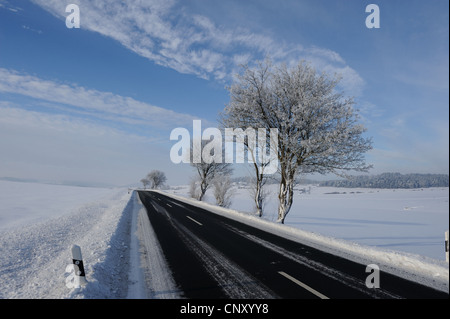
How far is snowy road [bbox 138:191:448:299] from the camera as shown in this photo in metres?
4.43

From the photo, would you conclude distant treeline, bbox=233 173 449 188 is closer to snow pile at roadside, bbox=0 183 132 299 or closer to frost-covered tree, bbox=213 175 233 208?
frost-covered tree, bbox=213 175 233 208

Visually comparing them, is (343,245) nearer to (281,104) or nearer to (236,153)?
(281,104)

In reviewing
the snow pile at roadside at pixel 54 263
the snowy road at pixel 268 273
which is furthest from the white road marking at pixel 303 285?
the snow pile at roadside at pixel 54 263

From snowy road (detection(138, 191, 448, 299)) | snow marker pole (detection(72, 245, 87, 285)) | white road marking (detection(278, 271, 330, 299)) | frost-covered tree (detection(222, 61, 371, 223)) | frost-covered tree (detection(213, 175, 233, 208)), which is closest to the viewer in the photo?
white road marking (detection(278, 271, 330, 299))

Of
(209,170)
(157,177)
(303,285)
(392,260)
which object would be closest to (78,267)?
(303,285)

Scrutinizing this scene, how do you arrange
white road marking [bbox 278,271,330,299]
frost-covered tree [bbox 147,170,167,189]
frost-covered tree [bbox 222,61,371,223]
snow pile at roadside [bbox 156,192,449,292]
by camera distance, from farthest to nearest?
1. frost-covered tree [bbox 147,170,167,189]
2. frost-covered tree [bbox 222,61,371,223]
3. snow pile at roadside [bbox 156,192,449,292]
4. white road marking [bbox 278,271,330,299]

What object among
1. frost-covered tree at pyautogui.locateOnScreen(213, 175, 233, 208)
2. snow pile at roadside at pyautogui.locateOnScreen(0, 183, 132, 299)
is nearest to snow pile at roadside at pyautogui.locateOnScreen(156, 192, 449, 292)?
snow pile at roadside at pyautogui.locateOnScreen(0, 183, 132, 299)

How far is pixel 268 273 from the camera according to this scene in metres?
5.46

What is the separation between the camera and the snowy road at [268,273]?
4434 mm

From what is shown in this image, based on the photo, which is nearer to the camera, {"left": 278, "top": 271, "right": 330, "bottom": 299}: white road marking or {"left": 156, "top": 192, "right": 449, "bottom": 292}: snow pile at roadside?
{"left": 278, "top": 271, "right": 330, "bottom": 299}: white road marking

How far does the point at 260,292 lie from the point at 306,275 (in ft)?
5.03

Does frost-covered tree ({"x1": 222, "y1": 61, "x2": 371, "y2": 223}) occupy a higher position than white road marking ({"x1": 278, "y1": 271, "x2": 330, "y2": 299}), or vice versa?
frost-covered tree ({"x1": 222, "y1": 61, "x2": 371, "y2": 223})
